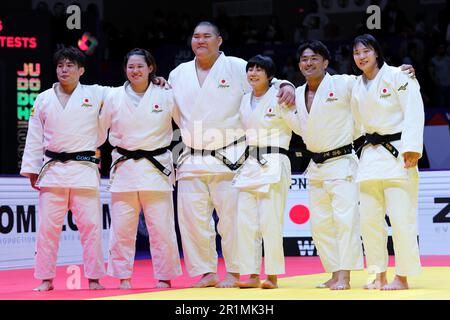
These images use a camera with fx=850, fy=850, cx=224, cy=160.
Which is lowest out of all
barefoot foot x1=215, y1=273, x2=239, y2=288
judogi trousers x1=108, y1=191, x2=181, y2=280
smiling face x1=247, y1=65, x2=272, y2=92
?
barefoot foot x1=215, y1=273, x2=239, y2=288

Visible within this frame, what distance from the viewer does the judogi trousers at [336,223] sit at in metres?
6.43

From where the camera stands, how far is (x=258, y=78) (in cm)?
683

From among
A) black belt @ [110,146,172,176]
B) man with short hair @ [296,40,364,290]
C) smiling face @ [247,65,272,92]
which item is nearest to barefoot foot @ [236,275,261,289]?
man with short hair @ [296,40,364,290]

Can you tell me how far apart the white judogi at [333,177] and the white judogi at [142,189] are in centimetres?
121

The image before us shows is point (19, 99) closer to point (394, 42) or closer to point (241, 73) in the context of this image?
point (241, 73)

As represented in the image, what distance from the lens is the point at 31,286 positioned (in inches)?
307

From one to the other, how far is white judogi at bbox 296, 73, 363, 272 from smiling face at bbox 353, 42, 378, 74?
11.5 inches

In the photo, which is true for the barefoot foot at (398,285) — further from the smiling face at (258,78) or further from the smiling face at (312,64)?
the smiling face at (258,78)

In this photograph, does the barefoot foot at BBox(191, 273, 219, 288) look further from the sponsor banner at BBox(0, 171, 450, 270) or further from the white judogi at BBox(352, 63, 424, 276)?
the sponsor banner at BBox(0, 171, 450, 270)

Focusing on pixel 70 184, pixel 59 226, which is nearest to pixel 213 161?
pixel 70 184

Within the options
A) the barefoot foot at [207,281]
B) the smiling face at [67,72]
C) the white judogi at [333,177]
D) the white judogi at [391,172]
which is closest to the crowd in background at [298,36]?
the smiling face at [67,72]

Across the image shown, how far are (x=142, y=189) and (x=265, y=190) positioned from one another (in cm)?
105

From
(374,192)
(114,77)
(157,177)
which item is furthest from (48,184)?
(114,77)

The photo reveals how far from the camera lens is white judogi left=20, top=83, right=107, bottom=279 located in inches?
279
